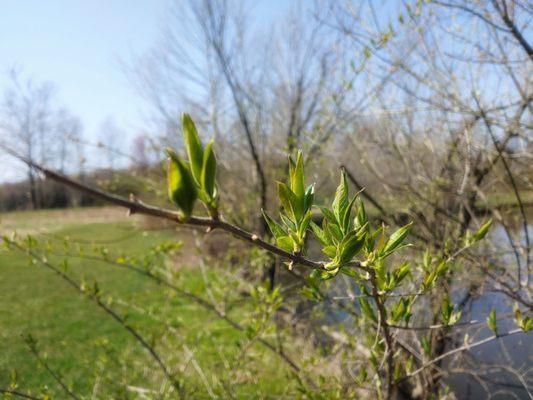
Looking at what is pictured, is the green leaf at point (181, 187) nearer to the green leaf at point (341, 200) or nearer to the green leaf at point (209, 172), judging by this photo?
the green leaf at point (209, 172)

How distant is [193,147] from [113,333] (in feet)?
24.8

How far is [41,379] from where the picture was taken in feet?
15.4

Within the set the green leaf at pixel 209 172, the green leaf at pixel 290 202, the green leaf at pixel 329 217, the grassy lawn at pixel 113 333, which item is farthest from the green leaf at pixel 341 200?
the grassy lawn at pixel 113 333

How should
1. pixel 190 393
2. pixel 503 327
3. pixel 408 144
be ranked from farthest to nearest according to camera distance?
pixel 503 327 < pixel 408 144 < pixel 190 393

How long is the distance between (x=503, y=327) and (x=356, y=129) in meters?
2.55

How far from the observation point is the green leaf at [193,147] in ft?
1.55

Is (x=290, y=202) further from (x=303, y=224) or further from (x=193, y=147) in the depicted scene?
(x=193, y=147)

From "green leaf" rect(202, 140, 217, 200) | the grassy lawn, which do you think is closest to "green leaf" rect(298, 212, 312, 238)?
"green leaf" rect(202, 140, 217, 200)

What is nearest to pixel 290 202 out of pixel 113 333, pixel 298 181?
pixel 298 181

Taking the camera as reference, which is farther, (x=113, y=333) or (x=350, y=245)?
(x=113, y=333)

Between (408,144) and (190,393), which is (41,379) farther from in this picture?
(408,144)

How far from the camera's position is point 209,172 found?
492 millimetres

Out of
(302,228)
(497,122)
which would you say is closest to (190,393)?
(302,228)

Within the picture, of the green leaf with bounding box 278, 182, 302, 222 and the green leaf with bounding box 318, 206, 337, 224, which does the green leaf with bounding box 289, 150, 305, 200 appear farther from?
the green leaf with bounding box 318, 206, 337, 224
